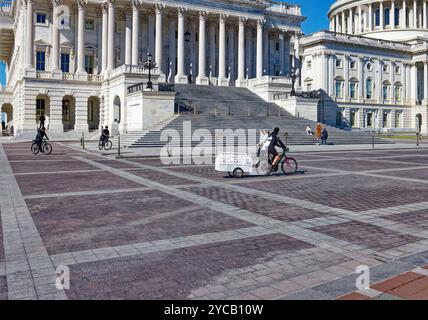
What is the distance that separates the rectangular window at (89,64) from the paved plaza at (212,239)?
1644 inches

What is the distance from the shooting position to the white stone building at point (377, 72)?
69.9 metres

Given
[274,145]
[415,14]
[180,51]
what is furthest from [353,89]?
[274,145]

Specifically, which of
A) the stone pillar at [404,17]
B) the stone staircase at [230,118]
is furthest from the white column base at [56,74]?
the stone pillar at [404,17]

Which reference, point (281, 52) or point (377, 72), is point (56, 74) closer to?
point (281, 52)

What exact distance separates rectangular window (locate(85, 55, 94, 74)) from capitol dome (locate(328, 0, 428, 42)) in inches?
2686

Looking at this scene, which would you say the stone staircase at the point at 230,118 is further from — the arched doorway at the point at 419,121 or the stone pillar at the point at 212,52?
the arched doorway at the point at 419,121

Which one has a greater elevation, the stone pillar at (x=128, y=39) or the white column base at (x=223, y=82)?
the stone pillar at (x=128, y=39)

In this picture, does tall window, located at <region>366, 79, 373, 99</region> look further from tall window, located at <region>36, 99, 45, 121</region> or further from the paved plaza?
the paved plaza

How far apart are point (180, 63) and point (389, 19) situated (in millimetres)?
63650

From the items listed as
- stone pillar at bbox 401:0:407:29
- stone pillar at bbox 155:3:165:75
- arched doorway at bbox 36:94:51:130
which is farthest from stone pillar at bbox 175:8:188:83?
stone pillar at bbox 401:0:407:29

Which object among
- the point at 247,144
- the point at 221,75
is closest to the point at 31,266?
the point at 247,144

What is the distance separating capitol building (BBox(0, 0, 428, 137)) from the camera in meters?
46.5

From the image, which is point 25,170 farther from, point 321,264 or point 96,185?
point 321,264
